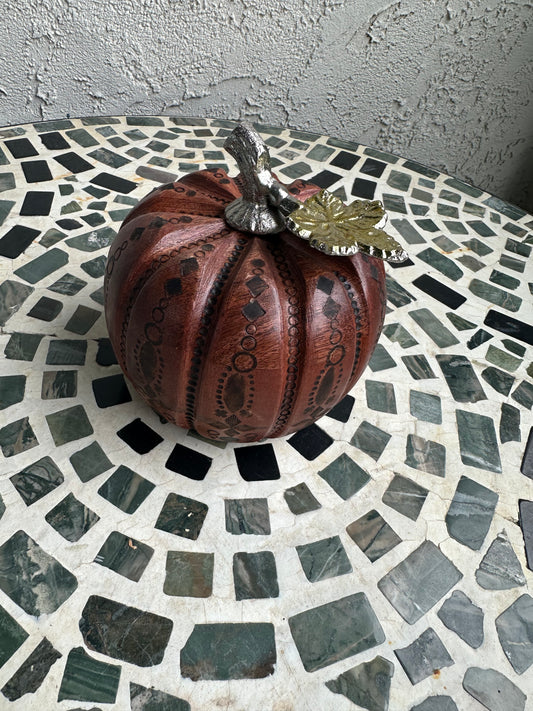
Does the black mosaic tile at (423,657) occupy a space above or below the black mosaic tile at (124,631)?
above

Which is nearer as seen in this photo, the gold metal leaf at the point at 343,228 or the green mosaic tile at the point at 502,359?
the gold metal leaf at the point at 343,228

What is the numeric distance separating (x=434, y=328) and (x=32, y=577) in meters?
0.93

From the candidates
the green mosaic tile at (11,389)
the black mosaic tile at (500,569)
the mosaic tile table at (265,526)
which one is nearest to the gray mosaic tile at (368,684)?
the mosaic tile table at (265,526)

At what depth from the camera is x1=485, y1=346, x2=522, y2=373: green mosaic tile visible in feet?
4.00

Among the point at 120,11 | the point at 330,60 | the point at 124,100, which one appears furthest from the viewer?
the point at 330,60

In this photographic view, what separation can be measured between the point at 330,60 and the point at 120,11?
31.3 inches

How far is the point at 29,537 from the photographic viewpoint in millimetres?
835

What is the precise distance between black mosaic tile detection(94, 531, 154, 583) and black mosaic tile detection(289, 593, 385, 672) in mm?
229

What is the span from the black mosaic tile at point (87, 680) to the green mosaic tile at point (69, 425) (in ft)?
1.13

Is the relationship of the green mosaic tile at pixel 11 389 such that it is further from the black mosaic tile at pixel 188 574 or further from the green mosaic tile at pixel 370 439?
the green mosaic tile at pixel 370 439

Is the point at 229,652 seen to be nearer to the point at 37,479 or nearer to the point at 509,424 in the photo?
the point at 37,479

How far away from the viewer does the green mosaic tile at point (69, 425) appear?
0.96 m

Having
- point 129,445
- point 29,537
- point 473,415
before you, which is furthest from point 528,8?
point 29,537

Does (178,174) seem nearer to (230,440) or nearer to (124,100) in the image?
(124,100)
